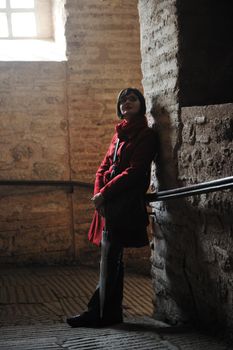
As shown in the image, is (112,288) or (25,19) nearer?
(112,288)

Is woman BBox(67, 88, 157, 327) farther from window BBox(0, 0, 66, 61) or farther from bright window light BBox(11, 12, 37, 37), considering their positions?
bright window light BBox(11, 12, 37, 37)

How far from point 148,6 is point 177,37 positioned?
55 cm

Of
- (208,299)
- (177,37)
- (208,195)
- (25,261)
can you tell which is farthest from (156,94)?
(25,261)

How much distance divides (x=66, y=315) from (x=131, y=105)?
199cm

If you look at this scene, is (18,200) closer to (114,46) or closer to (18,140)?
(18,140)

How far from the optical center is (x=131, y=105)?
3.69 metres

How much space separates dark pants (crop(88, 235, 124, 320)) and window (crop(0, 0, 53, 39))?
159 inches

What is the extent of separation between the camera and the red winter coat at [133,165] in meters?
3.48

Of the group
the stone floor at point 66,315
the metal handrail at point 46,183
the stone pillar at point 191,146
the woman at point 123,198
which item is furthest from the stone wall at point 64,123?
the woman at point 123,198

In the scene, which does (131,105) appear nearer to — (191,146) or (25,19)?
(191,146)

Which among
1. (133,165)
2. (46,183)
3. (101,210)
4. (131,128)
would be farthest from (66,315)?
(46,183)

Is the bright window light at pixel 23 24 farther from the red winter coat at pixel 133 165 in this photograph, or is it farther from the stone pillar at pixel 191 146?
the red winter coat at pixel 133 165

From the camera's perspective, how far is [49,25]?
6832mm

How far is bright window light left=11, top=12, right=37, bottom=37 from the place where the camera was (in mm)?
6703
